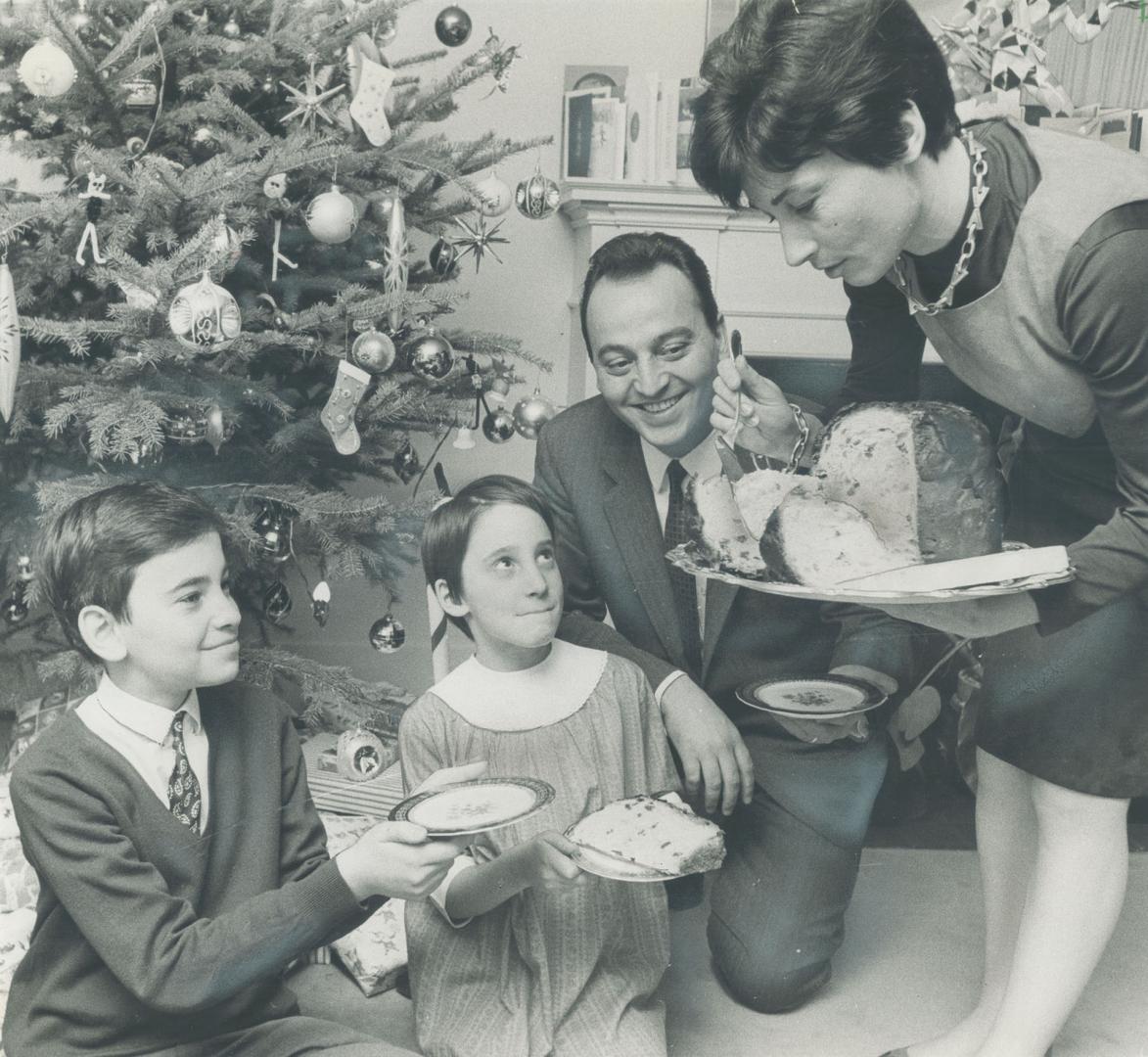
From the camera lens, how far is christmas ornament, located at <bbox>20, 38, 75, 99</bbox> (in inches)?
55.4

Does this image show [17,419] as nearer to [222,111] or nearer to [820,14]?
[222,111]

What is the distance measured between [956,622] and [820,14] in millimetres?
557

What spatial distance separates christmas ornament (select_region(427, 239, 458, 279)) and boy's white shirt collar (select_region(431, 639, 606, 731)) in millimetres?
641

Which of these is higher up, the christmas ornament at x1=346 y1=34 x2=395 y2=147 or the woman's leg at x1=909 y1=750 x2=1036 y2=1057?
the christmas ornament at x1=346 y1=34 x2=395 y2=147

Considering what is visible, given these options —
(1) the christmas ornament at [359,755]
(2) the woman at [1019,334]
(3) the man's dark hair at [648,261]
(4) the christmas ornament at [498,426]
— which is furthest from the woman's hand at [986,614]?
(1) the christmas ornament at [359,755]

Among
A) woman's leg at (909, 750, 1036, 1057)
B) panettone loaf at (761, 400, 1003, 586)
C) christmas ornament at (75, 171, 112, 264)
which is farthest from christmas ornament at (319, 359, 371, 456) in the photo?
woman's leg at (909, 750, 1036, 1057)

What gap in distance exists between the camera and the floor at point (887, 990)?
138 cm

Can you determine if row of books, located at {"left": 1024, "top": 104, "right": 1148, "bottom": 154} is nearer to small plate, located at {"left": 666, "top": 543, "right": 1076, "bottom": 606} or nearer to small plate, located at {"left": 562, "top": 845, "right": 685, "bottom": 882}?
small plate, located at {"left": 666, "top": 543, "right": 1076, "bottom": 606}

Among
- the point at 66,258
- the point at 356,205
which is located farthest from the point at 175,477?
the point at 356,205

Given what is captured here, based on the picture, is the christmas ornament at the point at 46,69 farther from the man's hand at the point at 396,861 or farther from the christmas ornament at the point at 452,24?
the man's hand at the point at 396,861

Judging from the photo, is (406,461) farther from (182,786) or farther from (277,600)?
(182,786)

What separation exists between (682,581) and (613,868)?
42cm

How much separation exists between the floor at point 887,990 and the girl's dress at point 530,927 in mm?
143

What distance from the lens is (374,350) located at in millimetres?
1496
